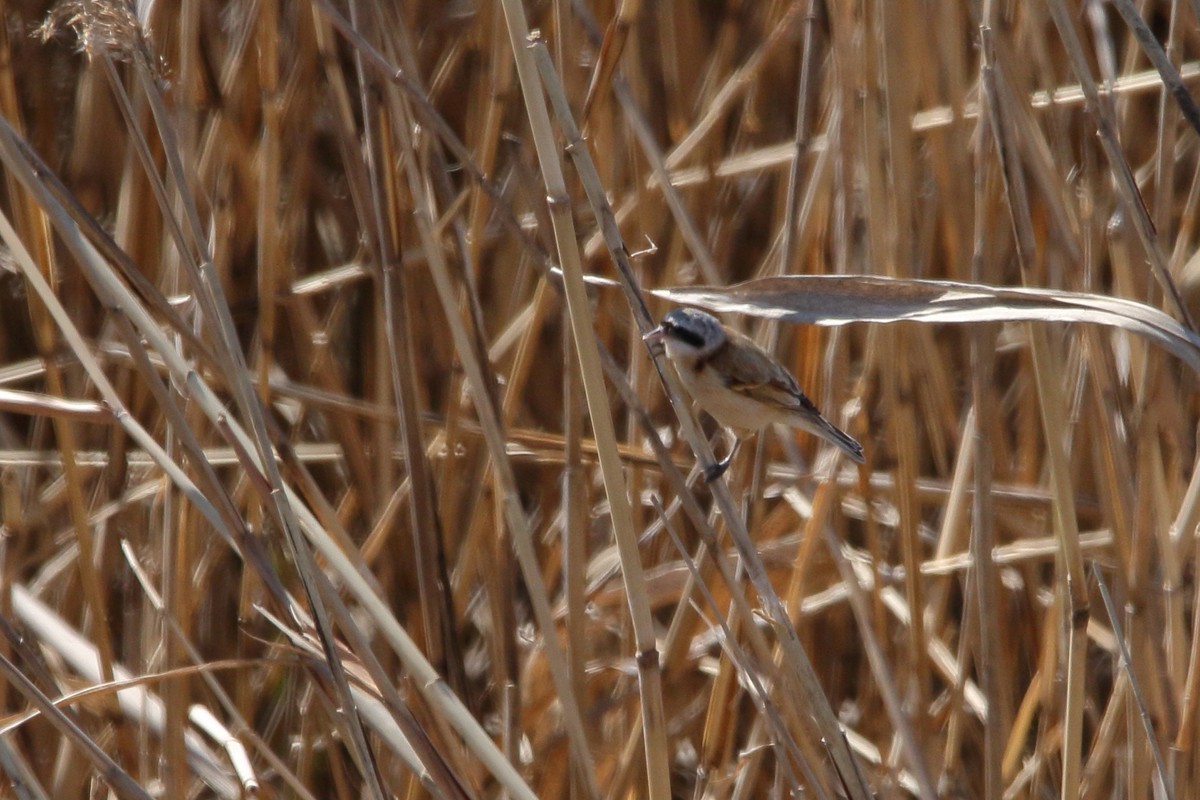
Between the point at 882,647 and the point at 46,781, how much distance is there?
7.46ft

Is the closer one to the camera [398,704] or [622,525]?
[622,525]

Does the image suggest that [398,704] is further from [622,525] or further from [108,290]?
[108,290]

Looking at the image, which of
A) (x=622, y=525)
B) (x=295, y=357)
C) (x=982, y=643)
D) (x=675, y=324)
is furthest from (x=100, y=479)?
(x=982, y=643)

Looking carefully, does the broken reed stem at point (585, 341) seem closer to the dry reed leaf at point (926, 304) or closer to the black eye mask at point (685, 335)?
the dry reed leaf at point (926, 304)

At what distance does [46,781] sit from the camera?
3.39 metres

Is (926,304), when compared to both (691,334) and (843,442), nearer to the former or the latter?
(843,442)

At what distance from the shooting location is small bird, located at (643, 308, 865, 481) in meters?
2.78

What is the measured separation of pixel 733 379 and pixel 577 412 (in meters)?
0.49

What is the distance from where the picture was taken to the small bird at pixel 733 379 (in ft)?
9.12

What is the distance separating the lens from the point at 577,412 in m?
2.55

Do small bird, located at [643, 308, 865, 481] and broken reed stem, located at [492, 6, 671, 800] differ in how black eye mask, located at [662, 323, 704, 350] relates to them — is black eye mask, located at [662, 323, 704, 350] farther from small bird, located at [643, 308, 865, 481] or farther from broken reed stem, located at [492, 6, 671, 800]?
broken reed stem, located at [492, 6, 671, 800]

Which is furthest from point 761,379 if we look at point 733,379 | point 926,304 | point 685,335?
point 926,304

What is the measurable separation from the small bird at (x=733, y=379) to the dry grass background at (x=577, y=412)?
4.3 inches

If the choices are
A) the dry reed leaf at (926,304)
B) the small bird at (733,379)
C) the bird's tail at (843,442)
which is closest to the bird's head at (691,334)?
the small bird at (733,379)
